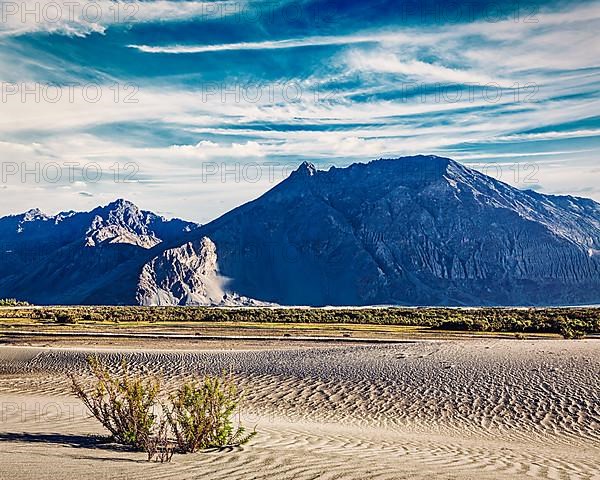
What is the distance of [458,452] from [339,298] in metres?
160

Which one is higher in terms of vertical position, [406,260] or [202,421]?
[406,260]

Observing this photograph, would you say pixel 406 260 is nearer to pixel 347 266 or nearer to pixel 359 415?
pixel 347 266

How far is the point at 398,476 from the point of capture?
331 inches

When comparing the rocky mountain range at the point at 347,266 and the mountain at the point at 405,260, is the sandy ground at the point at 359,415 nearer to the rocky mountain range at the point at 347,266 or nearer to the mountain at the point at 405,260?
the rocky mountain range at the point at 347,266

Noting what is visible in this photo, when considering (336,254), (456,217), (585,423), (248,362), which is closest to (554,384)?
(585,423)

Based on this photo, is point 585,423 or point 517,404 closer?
point 585,423

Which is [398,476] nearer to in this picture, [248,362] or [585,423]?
[585,423]

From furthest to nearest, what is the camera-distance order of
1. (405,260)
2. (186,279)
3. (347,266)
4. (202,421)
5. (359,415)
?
(405,260), (347,266), (186,279), (359,415), (202,421)

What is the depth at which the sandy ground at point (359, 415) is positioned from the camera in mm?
8906

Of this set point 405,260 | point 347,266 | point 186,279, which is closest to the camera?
point 186,279

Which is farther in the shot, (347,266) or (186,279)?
(347,266)

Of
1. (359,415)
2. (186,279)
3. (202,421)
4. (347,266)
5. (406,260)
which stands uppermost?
A: (406,260)

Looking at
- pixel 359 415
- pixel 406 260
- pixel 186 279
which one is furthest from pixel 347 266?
pixel 359 415

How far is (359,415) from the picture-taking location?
15141mm
